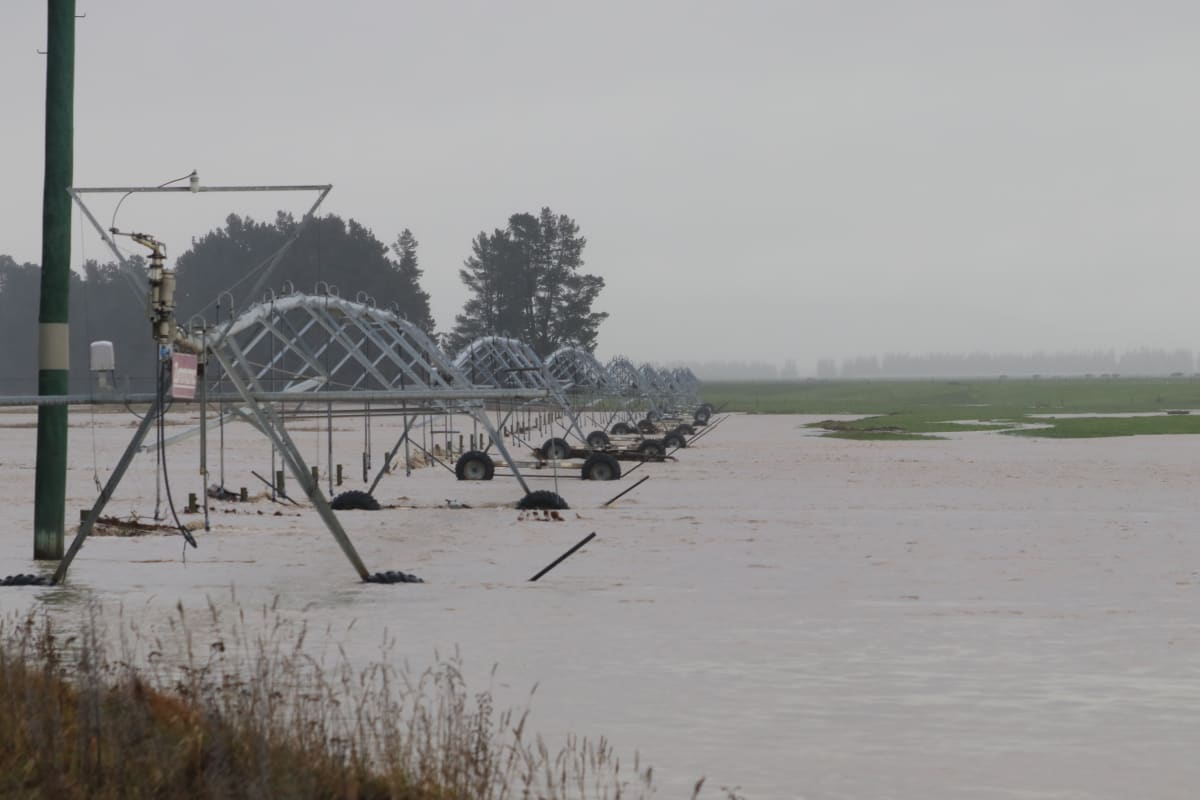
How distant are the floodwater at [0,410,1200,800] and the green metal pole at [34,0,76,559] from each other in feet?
4.90

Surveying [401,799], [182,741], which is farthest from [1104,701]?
[182,741]

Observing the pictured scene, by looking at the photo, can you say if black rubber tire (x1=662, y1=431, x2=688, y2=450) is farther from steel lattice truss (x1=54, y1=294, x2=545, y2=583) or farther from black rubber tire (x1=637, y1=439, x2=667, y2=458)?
steel lattice truss (x1=54, y1=294, x2=545, y2=583)

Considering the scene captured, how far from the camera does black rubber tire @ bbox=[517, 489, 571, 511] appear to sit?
1066 inches

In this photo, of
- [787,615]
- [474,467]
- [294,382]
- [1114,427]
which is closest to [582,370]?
[1114,427]

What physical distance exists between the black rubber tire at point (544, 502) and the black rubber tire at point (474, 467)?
27.5 ft

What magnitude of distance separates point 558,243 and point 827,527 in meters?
114

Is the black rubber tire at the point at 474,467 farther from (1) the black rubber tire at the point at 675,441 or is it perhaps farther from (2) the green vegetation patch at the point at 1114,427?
(2) the green vegetation patch at the point at 1114,427

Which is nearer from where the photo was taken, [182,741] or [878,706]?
[182,741]

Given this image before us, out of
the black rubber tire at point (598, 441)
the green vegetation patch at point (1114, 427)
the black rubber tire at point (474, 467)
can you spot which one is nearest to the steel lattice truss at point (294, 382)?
the black rubber tire at point (474, 467)

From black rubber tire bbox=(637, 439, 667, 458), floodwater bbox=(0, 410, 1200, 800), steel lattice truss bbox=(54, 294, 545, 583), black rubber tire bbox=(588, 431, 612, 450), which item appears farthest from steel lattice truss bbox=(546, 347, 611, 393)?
floodwater bbox=(0, 410, 1200, 800)

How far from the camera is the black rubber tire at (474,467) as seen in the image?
35562 millimetres

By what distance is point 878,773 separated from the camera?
27.4 feet

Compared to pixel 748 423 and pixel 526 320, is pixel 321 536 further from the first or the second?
pixel 526 320

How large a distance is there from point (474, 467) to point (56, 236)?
60.8ft
